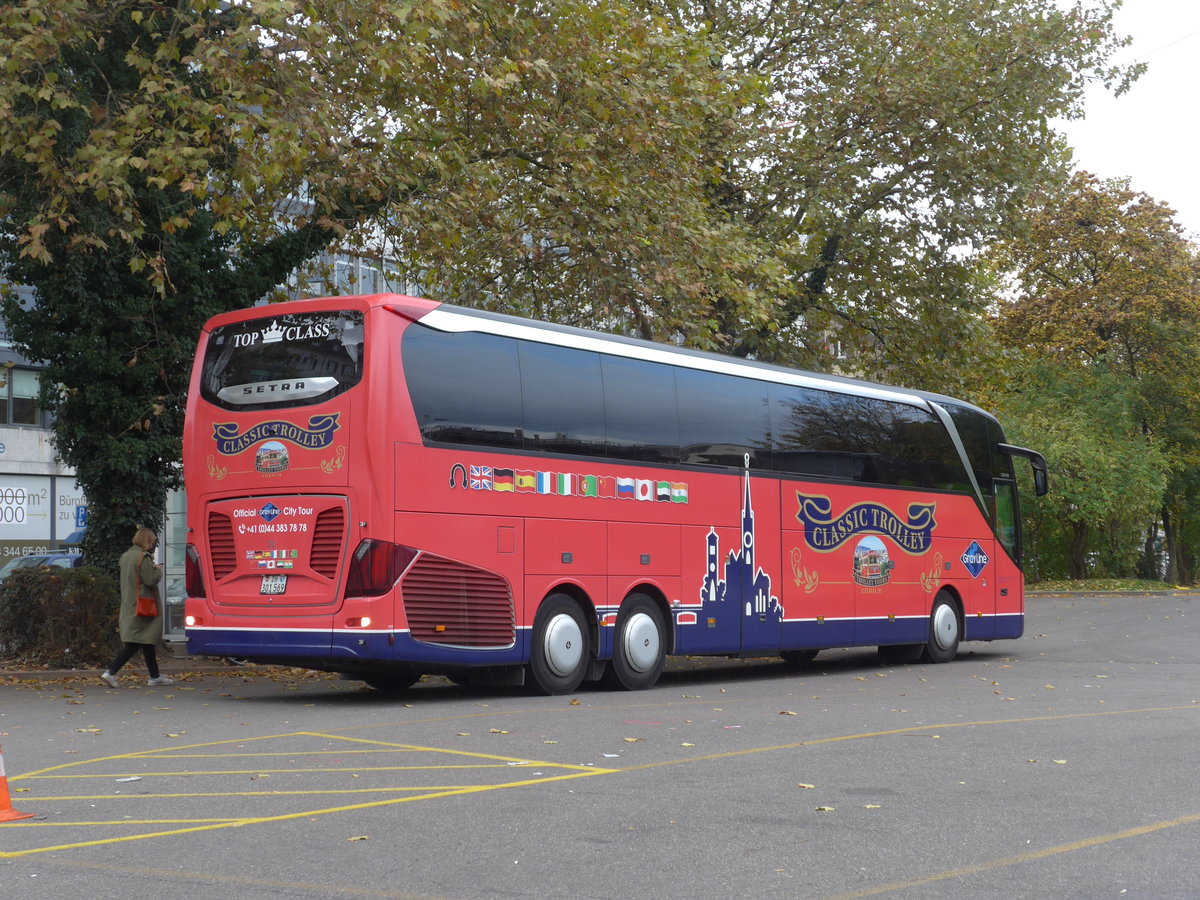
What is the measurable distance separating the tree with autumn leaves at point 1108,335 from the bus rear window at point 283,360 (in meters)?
34.5

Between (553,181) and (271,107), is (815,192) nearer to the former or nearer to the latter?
(553,181)

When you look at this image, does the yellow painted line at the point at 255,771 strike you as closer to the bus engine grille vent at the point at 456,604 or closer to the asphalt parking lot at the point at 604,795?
the asphalt parking lot at the point at 604,795

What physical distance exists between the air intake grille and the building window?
35.2 m

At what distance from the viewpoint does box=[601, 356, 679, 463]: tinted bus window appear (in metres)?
15.9

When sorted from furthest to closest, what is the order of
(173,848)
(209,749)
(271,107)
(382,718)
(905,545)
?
(905,545) < (271,107) < (382,718) < (209,749) < (173,848)

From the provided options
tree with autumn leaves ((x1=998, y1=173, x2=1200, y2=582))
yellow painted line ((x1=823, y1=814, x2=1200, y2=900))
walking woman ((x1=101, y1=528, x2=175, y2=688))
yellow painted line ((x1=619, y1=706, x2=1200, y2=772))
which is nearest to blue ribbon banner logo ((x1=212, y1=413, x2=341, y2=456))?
walking woman ((x1=101, y1=528, x2=175, y2=688))

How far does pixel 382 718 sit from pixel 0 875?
667cm

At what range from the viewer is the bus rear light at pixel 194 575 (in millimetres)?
14867

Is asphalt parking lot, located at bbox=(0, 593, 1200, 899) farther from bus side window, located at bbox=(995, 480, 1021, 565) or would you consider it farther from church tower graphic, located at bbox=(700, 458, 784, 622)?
bus side window, located at bbox=(995, 480, 1021, 565)

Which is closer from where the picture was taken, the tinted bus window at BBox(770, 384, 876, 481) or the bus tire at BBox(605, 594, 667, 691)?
the bus tire at BBox(605, 594, 667, 691)

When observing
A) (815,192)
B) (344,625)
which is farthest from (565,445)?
(815,192)

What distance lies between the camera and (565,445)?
603 inches

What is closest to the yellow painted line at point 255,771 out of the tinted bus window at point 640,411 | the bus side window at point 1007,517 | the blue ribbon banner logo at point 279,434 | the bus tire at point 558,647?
the blue ribbon banner logo at point 279,434

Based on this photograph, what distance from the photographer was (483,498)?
14.4m
